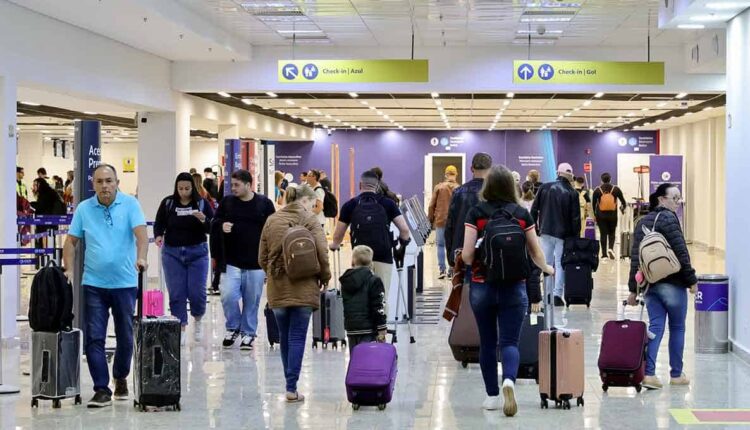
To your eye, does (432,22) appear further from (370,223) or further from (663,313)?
(663,313)

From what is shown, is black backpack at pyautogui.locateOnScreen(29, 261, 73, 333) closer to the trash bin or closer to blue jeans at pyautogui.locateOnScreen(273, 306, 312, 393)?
blue jeans at pyautogui.locateOnScreen(273, 306, 312, 393)

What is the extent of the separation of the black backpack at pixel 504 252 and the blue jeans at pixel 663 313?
172 centimetres

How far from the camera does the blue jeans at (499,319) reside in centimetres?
686

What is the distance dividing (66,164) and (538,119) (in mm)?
24060

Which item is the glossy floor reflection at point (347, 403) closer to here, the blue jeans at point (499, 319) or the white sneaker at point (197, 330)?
the blue jeans at point (499, 319)

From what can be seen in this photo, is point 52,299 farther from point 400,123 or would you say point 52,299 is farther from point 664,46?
point 400,123

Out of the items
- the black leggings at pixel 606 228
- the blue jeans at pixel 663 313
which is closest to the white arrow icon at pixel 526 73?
the black leggings at pixel 606 228

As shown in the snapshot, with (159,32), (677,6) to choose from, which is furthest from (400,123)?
(677,6)

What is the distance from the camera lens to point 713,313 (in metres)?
10.0

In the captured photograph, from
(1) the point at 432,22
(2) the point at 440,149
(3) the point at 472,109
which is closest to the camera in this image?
(1) the point at 432,22

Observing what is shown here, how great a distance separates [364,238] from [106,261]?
272 centimetres

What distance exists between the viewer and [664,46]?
59.6ft

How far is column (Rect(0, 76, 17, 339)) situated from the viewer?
37.7 feet

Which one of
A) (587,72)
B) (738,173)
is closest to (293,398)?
(738,173)
